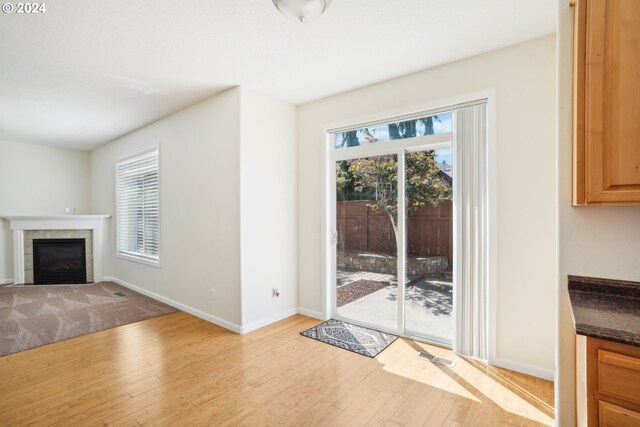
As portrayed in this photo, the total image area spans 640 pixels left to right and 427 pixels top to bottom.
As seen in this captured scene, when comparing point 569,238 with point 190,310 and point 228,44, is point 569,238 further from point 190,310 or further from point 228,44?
point 190,310

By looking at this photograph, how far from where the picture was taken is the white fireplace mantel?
5.73 meters

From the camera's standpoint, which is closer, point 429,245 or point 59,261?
point 429,245

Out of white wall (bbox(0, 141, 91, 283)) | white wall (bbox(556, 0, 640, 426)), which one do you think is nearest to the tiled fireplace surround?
white wall (bbox(0, 141, 91, 283))

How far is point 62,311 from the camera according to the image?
4.17 m

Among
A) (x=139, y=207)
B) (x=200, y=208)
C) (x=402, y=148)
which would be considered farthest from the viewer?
(x=139, y=207)

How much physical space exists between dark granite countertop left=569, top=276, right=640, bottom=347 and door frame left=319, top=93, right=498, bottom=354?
1133 millimetres

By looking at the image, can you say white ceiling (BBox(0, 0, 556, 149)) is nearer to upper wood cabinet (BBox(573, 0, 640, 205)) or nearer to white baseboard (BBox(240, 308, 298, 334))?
upper wood cabinet (BBox(573, 0, 640, 205))

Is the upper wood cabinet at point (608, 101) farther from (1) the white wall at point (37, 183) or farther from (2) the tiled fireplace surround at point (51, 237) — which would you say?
(1) the white wall at point (37, 183)

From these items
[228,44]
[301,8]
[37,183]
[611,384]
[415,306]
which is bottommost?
[415,306]

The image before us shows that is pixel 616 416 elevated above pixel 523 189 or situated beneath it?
situated beneath

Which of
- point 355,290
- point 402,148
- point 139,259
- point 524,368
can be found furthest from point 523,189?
point 139,259

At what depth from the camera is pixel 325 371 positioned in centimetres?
259

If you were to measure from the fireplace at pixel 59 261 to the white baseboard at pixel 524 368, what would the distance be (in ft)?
22.6

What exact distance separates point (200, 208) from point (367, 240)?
2.11 m
